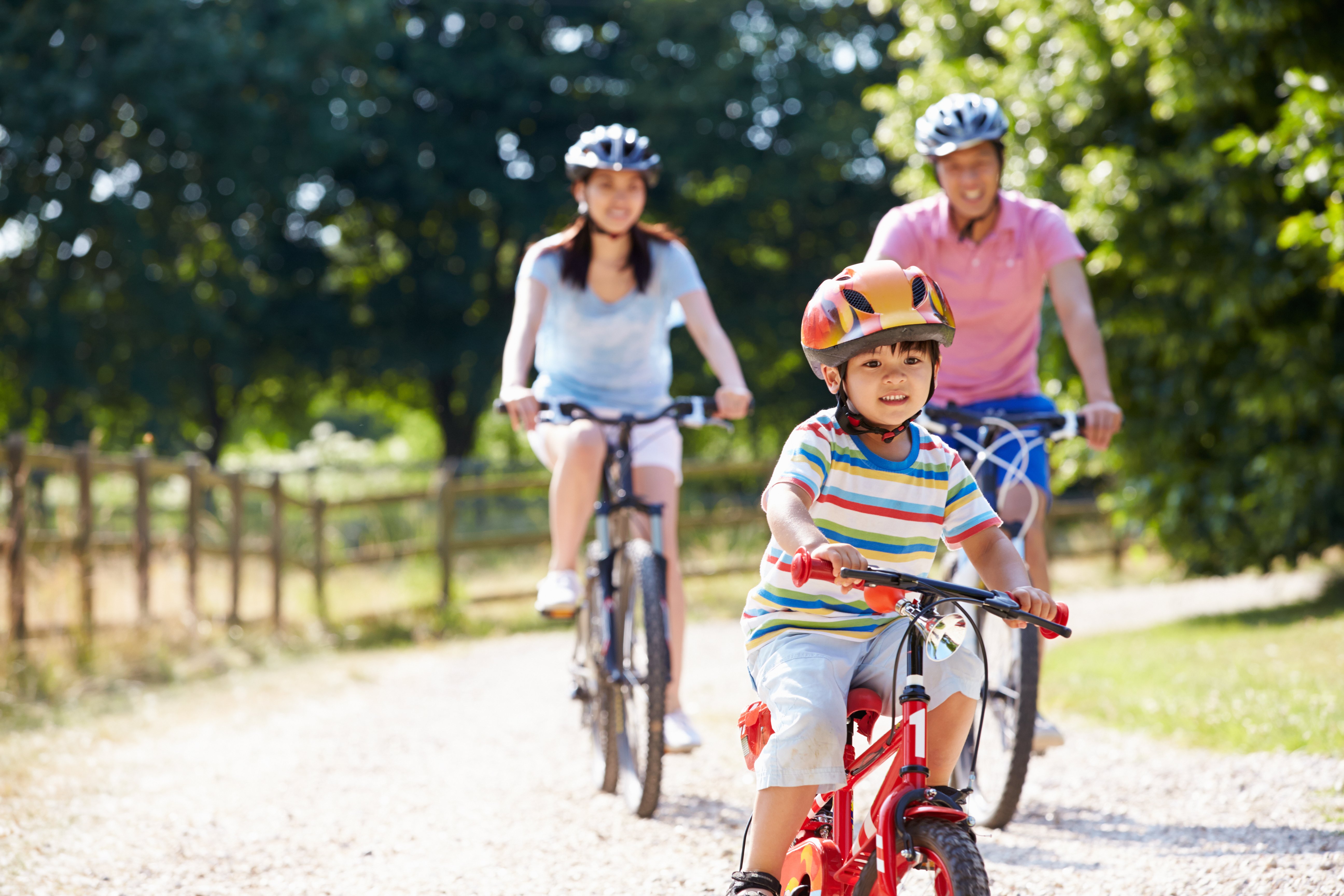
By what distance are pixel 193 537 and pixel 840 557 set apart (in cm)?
866

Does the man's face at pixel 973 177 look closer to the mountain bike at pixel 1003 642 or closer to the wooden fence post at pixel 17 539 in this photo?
the mountain bike at pixel 1003 642

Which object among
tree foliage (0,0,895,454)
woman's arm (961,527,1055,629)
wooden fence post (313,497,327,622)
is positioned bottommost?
wooden fence post (313,497,327,622)

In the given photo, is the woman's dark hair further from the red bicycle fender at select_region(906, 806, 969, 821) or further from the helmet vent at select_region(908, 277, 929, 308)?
the red bicycle fender at select_region(906, 806, 969, 821)

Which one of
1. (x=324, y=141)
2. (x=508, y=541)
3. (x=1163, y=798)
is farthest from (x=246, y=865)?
(x=324, y=141)

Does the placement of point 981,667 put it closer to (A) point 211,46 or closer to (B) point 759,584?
(B) point 759,584

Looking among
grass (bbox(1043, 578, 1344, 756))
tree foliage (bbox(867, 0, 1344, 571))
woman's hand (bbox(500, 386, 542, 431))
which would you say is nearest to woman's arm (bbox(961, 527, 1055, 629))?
woman's hand (bbox(500, 386, 542, 431))

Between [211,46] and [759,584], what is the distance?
19178 millimetres

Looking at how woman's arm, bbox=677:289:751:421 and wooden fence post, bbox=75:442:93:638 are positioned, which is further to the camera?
wooden fence post, bbox=75:442:93:638

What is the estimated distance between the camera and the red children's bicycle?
92.5 inches

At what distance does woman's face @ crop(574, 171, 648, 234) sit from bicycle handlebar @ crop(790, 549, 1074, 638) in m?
2.55

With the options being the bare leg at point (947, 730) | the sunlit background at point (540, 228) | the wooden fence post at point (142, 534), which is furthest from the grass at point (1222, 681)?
the wooden fence post at point (142, 534)

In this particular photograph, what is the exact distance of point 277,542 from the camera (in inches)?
460

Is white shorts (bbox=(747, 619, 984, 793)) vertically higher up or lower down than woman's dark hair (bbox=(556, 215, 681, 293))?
lower down

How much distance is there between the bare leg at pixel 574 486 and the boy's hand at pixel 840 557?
92.0 inches
